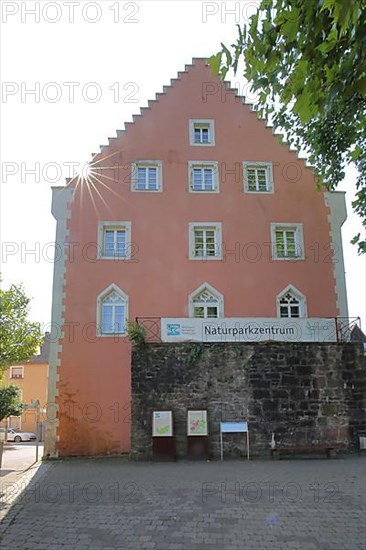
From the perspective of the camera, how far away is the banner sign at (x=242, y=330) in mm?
15000

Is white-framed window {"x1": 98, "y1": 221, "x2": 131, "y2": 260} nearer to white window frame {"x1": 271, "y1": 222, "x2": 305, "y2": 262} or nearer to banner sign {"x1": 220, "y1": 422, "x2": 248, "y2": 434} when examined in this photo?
white window frame {"x1": 271, "y1": 222, "x2": 305, "y2": 262}

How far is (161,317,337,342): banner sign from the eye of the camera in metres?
15.0

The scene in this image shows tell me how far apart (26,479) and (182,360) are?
505 centimetres

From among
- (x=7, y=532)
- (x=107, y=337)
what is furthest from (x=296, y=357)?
(x=7, y=532)

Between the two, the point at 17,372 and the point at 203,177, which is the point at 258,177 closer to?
the point at 203,177

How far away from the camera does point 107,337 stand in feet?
57.7

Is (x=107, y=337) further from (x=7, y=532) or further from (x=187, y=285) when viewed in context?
(x=7, y=532)

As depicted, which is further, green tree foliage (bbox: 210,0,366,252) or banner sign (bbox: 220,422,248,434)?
banner sign (bbox: 220,422,248,434)

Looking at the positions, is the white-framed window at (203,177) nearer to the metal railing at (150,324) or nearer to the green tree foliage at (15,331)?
the metal railing at (150,324)

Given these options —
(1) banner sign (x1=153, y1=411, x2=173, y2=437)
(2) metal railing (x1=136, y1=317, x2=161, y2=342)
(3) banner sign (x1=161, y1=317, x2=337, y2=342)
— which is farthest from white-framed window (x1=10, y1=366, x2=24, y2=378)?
(1) banner sign (x1=153, y1=411, x2=173, y2=437)

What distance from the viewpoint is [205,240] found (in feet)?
62.7

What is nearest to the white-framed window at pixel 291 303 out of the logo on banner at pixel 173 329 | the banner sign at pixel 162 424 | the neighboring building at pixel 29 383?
the logo on banner at pixel 173 329

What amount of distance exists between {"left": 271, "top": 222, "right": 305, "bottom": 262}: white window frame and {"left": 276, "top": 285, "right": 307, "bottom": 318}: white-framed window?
1150mm

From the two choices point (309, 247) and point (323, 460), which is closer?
point (323, 460)
